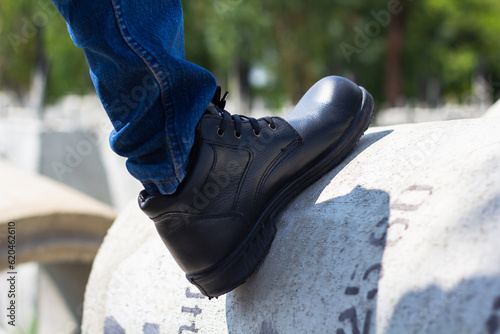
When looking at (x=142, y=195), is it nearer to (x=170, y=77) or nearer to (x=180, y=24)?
(x=170, y=77)

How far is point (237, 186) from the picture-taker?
1.40 meters

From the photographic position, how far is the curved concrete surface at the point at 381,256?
1.04 m

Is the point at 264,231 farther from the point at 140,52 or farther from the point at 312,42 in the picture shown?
the point at 312,42

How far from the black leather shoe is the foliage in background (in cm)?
1050

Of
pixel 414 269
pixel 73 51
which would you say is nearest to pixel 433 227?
pixel 414 269

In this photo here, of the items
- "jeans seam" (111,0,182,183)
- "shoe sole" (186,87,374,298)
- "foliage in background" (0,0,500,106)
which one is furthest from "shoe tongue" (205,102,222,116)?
"foliage in background" (0,0,500,106)

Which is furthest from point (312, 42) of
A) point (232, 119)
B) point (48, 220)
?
point (232, 119)

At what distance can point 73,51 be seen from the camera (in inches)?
755

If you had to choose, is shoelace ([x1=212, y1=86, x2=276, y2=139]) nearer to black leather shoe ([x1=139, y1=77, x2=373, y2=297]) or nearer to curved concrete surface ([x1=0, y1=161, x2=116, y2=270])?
black leather shoe ([x1=139, y1=77, x2=373, y2=297])

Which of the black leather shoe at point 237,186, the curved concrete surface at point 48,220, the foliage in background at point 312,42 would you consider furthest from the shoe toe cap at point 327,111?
the foliage in background at point 312,42

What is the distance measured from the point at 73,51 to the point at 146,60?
1941cm

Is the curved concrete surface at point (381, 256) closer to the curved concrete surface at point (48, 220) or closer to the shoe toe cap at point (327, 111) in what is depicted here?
the shoe toe cap at point (327, 111)

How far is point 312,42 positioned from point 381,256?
12.8 m

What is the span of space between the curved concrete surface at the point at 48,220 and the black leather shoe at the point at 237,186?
2110mm
